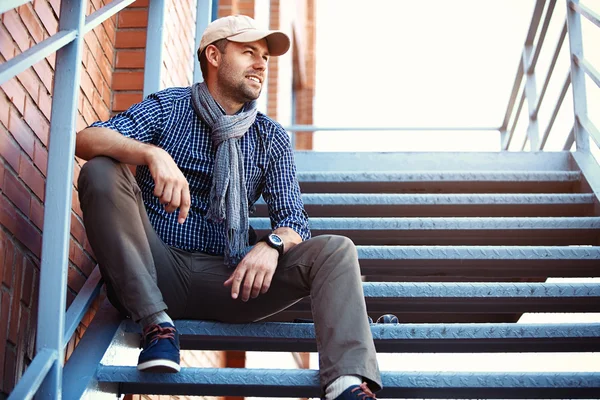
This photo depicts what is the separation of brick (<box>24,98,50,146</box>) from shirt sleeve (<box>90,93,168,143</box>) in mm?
204

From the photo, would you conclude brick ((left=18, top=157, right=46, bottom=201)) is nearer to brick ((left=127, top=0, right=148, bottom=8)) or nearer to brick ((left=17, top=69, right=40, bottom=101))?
brick ((left=17, top=69, right=40, bottom=101))

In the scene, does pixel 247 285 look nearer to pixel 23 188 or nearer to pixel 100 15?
pixel 23 188

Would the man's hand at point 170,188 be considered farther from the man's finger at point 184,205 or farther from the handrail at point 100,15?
the handrail at point 100,15

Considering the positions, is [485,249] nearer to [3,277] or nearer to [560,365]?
[3,277]

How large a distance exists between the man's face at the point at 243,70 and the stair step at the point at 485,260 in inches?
25.1

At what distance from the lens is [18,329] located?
82.1 inches

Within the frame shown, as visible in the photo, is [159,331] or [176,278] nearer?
[159,331]

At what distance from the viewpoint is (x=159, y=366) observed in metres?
1.89

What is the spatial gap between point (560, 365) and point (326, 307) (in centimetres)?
654

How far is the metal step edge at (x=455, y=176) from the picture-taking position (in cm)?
362

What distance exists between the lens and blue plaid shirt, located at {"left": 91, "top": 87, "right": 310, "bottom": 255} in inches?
92.5

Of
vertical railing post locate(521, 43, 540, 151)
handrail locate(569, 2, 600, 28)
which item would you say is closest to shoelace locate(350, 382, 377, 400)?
handrail locate(569, 2, 600, 28)

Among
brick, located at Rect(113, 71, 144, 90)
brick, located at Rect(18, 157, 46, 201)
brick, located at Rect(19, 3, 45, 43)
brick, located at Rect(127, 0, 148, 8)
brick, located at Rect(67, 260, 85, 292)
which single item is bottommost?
brick, located at Rect(67, 260, 85, 292)

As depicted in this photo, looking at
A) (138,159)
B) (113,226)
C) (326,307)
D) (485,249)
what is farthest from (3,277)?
(485,249)
